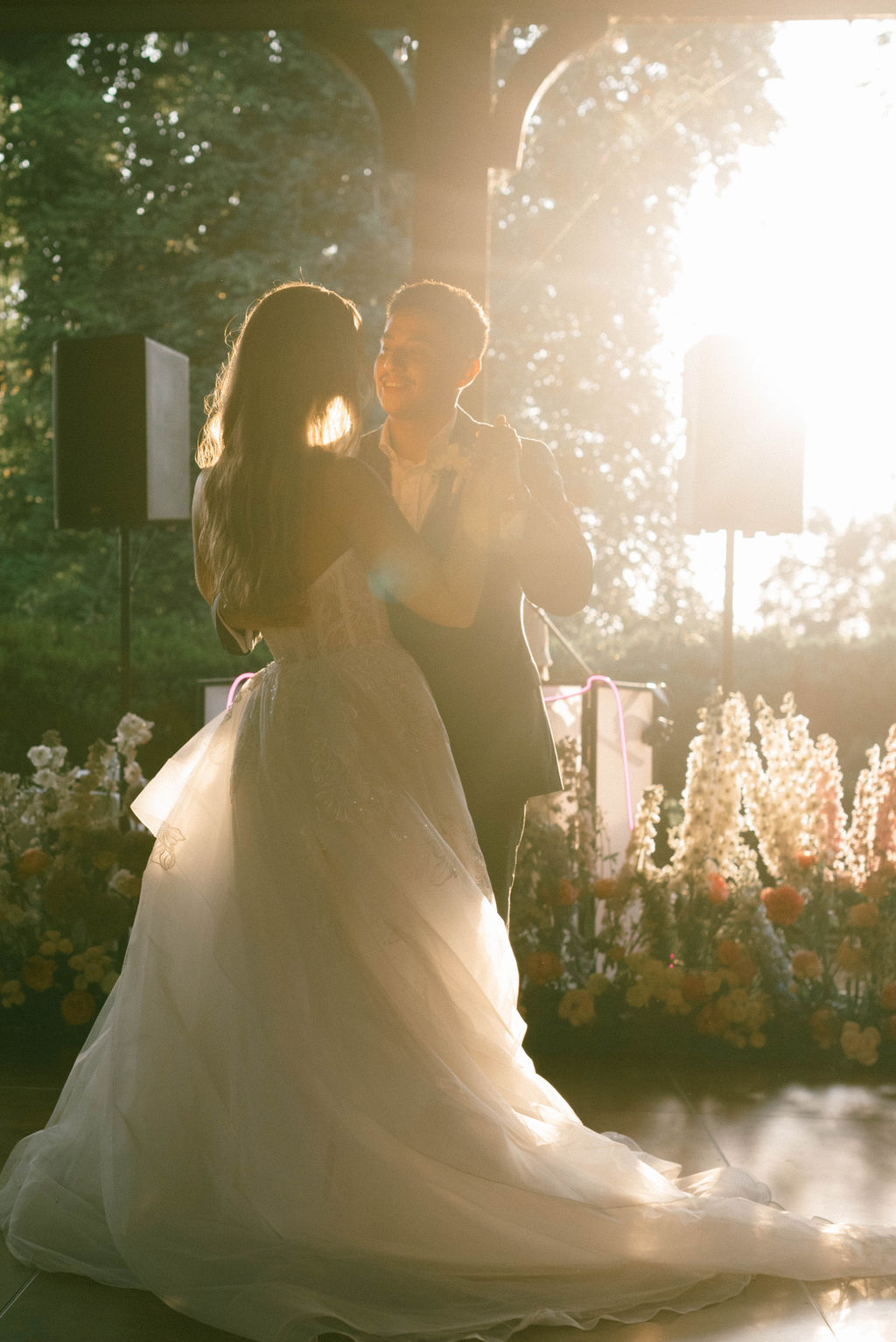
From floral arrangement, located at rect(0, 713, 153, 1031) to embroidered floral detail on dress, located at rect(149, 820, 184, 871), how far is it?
1344 mm

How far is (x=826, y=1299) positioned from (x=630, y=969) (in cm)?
148

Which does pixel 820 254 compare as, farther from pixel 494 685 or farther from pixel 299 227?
pixel 494 685

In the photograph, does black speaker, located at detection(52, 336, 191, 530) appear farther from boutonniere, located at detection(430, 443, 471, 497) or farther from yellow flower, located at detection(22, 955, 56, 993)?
boutonniere, located at detection(430, 443, 471, 497)

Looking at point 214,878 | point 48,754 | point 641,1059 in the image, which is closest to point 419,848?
point 214,878

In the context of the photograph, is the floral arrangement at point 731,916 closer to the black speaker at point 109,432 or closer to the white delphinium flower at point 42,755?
the white delphinium flower at point 42,755

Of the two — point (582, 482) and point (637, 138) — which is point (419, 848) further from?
point (637, 138)

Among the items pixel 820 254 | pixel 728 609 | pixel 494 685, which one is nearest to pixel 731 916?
pixel 728 609

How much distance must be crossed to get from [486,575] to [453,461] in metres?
0.25

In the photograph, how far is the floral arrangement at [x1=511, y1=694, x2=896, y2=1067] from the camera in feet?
11.1

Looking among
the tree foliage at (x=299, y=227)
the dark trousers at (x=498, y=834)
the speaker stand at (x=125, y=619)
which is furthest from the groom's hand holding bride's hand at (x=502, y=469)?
the tree foliage at (x=299, y=227)

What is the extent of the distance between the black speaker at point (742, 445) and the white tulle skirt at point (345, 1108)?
228cm

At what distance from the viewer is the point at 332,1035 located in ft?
6.37

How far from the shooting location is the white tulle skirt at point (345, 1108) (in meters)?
1.85

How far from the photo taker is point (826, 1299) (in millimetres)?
1968
